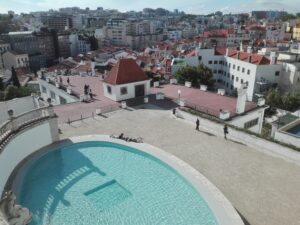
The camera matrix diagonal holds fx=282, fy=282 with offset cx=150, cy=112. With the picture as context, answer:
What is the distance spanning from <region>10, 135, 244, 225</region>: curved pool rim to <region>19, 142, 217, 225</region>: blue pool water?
27 cm

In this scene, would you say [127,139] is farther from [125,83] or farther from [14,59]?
[14,59]

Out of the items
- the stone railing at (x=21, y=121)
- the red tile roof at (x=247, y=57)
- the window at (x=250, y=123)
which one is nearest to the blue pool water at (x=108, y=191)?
the stone railing at (x=21, y=121)

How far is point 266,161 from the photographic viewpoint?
17.7 metres

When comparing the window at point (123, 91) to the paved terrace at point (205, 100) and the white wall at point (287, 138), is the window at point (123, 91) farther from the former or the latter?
the white wall at point (287, 138)

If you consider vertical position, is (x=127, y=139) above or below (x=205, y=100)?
below

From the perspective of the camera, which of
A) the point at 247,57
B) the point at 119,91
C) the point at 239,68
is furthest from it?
the point at 239,68

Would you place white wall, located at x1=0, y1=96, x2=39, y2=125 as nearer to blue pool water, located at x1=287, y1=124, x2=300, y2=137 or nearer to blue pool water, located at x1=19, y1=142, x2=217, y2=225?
blue pool water, located at x1=19, y1=142, x2=217, y2=225

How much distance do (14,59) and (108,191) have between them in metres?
94.2

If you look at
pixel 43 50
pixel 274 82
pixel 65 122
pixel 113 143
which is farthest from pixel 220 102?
pixel 43 50

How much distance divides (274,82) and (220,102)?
32.3 metres

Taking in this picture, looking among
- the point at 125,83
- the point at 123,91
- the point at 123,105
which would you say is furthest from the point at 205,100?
the point at 123,91

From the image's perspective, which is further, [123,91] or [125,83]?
[123,91]

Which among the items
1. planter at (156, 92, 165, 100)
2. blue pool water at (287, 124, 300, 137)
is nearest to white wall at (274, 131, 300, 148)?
blue pool water at (287, 124, 300, 137)

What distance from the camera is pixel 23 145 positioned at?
1786cm
